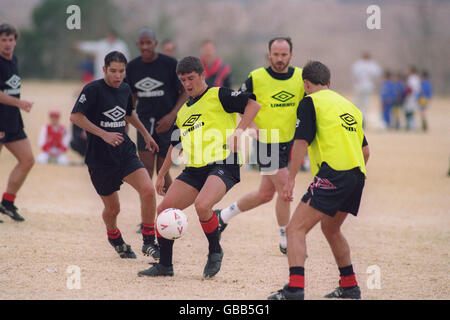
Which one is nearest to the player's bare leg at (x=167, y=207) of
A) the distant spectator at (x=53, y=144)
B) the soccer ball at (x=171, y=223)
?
the soccer ball at (x=171, y=223)

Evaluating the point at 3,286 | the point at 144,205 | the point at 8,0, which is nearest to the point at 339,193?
the point at 144,205

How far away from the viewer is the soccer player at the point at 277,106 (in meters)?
7.78

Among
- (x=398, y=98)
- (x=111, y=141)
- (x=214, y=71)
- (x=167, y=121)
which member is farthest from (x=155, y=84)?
(x=398, y=98)

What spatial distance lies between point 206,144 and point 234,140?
287 mm

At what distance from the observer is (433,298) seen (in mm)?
6082

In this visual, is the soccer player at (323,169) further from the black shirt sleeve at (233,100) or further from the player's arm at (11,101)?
the player's arm at (11,101)

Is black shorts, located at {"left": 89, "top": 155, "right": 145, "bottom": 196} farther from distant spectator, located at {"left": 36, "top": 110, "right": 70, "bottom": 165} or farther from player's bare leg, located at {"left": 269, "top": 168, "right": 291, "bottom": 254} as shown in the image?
distant spectator, located at {"left": 36, "top": 110, "right": 70, "bottom": 165}

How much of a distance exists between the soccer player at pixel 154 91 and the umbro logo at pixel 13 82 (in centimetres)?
153

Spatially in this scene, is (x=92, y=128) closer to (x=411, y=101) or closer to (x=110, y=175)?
(x=110, y=175)

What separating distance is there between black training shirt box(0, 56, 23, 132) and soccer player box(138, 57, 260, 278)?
3.30 metres

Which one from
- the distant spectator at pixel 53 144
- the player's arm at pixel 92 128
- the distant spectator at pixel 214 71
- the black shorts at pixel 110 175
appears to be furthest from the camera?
the distant spectator at pixel 53 144

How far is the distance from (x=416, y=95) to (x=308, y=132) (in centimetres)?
2223

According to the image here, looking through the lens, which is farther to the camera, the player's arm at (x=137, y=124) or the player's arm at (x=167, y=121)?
the player's arm at (x=167, y=121)
